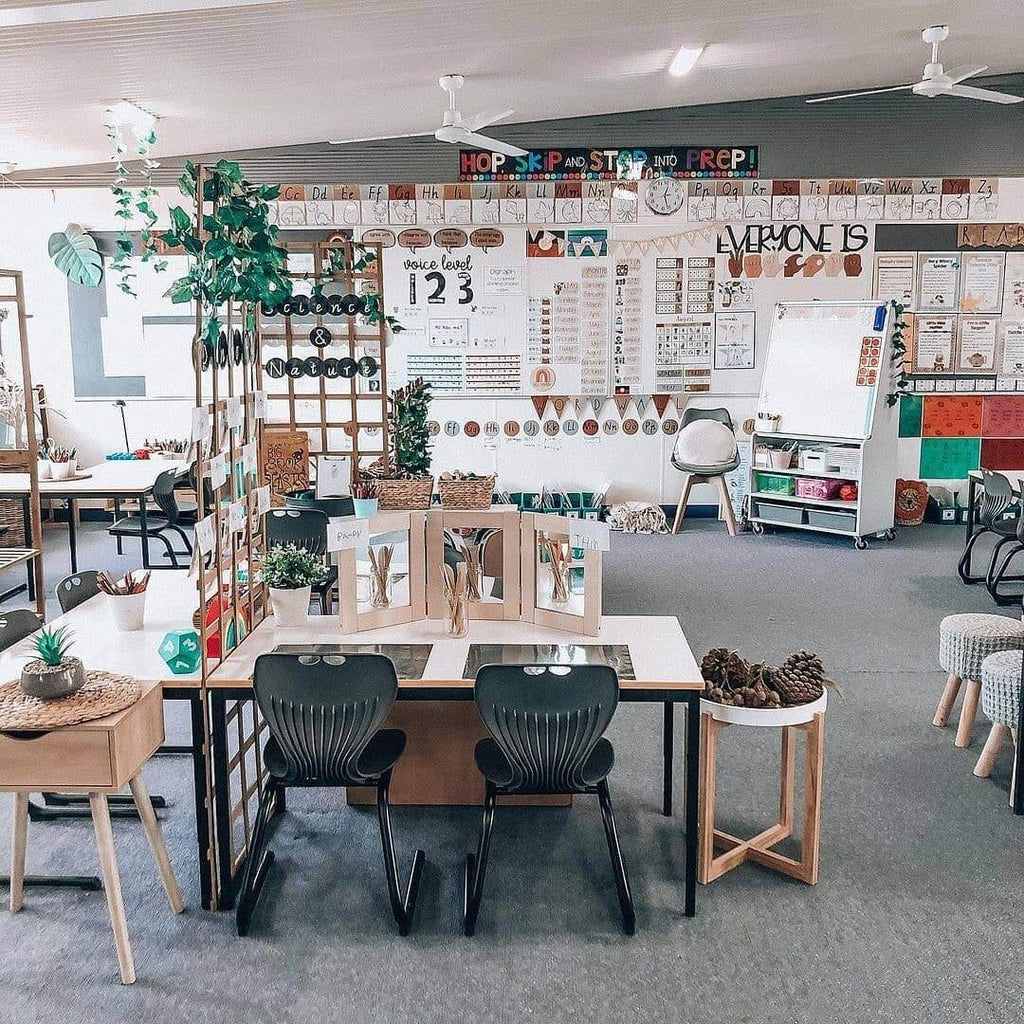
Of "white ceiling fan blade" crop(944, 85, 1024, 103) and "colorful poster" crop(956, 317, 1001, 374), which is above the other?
"white ceiling fan blade" crop(944, 85, 1024, 103)

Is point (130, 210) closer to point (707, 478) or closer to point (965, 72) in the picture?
point (707, 478)

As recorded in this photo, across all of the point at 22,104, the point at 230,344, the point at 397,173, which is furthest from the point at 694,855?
the point at 397,173

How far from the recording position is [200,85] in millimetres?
6090

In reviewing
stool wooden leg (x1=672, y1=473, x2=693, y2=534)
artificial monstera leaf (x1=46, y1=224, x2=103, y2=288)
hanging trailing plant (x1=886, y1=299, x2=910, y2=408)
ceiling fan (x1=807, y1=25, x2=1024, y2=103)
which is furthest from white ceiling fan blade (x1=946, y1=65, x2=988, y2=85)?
artificial monstera leaf (x1=46, y1=224, x2=103, y2=288)

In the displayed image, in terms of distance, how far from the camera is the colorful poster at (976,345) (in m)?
9.12

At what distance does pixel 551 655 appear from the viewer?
10.6 ft

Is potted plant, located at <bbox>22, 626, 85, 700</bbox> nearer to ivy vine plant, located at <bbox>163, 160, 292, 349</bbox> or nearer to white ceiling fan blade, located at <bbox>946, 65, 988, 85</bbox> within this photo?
ivy vine plant, located at <bbox>163, 160, 292, 349</bbox>

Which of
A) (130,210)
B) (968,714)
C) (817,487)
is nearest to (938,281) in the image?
(817,487)

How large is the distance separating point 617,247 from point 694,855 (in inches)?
271

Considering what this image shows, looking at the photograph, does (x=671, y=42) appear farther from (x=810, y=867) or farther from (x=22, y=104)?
(x=810, y=867)

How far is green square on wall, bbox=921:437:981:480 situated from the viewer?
30.6 ft

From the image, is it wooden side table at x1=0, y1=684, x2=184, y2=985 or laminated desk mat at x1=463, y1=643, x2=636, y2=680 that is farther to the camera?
laminated desk mat at x1=463, y1=643, x2=636, y2=680

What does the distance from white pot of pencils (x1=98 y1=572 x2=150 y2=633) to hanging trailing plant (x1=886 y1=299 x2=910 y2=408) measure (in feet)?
21.5

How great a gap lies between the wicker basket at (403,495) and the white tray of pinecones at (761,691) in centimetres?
167
